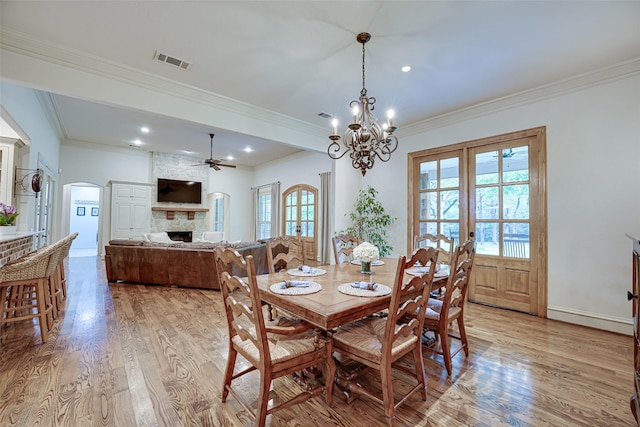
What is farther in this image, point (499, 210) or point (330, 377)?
point (499, 210)

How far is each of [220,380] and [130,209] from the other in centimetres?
725

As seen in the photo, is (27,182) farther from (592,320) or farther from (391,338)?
(592,320)

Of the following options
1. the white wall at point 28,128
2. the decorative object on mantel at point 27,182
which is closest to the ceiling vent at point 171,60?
the white wall at point 28,128

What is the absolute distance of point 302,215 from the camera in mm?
7441

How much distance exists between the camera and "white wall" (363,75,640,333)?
2.90 m

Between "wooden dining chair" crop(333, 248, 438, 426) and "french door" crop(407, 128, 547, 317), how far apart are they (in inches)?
102

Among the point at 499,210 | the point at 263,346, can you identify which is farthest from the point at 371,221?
the point at 263,346

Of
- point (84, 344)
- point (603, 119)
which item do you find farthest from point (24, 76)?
point (603, 119)

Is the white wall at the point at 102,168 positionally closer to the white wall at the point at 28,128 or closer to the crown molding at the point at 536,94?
the white wall at the point at 28,128

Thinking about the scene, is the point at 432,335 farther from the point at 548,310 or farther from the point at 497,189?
the point at 497,189

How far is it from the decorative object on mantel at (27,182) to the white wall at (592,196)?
23.3 feet

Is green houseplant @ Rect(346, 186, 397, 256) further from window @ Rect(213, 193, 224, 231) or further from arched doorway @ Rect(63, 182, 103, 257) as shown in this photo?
arched doorway @ Rect(63, 182, 103, 257)

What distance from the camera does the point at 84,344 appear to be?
2.53 metres

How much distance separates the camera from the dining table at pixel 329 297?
145 centimetres
